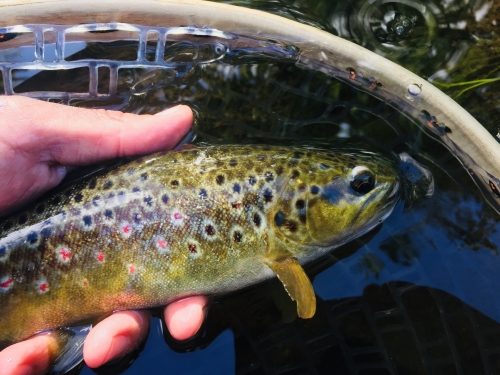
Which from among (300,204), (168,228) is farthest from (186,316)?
(300,204)

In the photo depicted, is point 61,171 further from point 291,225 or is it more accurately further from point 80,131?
point 291,225

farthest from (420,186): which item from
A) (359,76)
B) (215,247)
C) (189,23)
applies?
(189,23)

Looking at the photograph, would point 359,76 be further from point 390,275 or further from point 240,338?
point 240,338

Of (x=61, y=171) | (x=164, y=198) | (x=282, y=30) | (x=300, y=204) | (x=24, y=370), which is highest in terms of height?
(x=282, y=30)

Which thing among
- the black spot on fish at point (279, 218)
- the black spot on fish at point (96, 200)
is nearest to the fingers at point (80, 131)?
the black spot on fish at point (96, 200)

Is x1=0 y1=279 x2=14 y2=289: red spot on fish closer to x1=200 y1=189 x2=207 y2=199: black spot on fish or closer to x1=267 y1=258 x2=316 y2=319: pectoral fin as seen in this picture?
x1=200 y1=189 x2=207 y2=199: black spot on fish

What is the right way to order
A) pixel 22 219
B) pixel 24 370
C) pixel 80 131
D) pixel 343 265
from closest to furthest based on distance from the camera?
pixel 24 370, pixel 22 219, pixel 80 131, pixel 343 265
